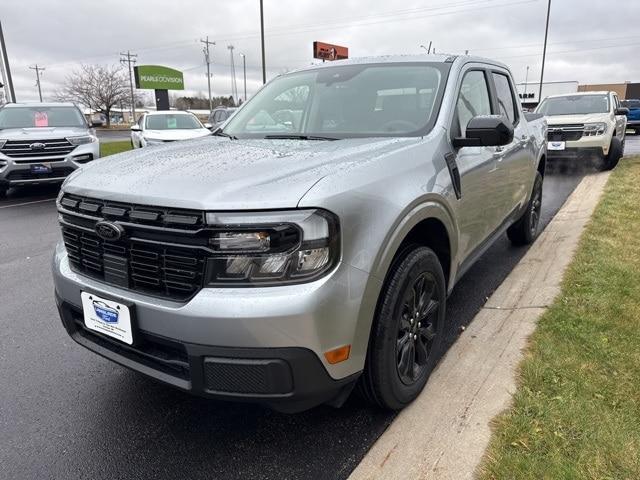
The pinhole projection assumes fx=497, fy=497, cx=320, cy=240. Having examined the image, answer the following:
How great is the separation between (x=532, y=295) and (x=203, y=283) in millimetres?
2921

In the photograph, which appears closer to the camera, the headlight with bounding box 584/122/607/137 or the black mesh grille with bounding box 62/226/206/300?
the black mesh grille with bounding box 62/226/206/300

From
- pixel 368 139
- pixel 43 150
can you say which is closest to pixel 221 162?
pixel 368 139

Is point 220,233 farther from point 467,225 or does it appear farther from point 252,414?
point 467,225

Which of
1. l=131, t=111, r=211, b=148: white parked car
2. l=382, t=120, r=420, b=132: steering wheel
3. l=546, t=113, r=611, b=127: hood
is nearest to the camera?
l=382, t=120, r=420, b=132: steering wheel

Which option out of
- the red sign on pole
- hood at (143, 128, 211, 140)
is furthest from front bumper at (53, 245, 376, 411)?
the red sign on pole

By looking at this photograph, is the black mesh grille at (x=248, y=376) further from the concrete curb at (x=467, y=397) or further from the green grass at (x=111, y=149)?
the green grass at (x=111, y=149)

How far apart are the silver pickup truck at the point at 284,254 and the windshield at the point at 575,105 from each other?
10051mm

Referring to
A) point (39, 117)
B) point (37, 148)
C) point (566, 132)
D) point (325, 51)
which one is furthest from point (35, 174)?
point (325, 51)

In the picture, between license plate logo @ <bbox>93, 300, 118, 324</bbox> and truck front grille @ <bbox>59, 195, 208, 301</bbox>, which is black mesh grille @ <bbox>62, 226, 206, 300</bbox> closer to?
truck front grille @ <bbox>59, 195, 208, 301</bbox>

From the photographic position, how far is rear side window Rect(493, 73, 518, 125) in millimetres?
4148

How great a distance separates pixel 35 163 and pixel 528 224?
331 inches

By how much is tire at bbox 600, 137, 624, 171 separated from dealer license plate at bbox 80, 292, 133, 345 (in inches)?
436

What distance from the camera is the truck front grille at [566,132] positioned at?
10.6 meters

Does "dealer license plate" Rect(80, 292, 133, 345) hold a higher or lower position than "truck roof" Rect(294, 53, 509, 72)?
lower
